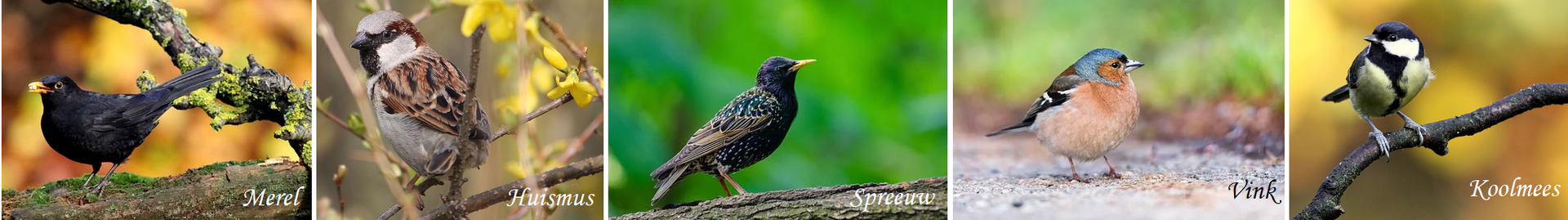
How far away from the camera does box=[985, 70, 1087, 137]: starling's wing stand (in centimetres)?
331

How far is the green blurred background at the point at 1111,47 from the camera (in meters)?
3.38

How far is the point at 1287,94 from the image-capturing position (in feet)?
11.5

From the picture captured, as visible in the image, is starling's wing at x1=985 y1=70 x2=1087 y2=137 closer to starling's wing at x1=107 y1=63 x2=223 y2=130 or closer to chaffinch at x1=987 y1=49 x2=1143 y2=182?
chaffinch at x1=987 y1=49 x2=1143 y2=182

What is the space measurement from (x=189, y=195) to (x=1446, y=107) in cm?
463

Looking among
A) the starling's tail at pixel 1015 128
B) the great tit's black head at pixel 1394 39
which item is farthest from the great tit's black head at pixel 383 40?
the great tit's black head at pixel 1394 39

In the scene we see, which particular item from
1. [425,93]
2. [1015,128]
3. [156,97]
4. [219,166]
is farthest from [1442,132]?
[156,97]

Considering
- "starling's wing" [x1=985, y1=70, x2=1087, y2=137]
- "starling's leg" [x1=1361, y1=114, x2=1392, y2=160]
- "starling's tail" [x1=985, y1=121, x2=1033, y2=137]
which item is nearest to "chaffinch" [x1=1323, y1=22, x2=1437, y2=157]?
"starling's leg" [x1=1361, y1=114, x2=1392, y2=160]

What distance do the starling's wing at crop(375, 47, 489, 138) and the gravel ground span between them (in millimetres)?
1724

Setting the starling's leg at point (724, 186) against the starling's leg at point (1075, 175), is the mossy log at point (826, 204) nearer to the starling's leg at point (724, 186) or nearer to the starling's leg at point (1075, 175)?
the starling's leg at point (724, 186)

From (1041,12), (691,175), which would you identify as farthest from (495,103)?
(1041,12)

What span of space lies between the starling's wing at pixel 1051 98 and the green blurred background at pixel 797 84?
10.5 inches

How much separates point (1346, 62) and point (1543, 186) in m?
0.98

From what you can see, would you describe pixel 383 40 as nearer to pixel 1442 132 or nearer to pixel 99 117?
pixel 99 117

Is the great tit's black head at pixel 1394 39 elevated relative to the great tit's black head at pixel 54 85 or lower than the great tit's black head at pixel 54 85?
elevated
